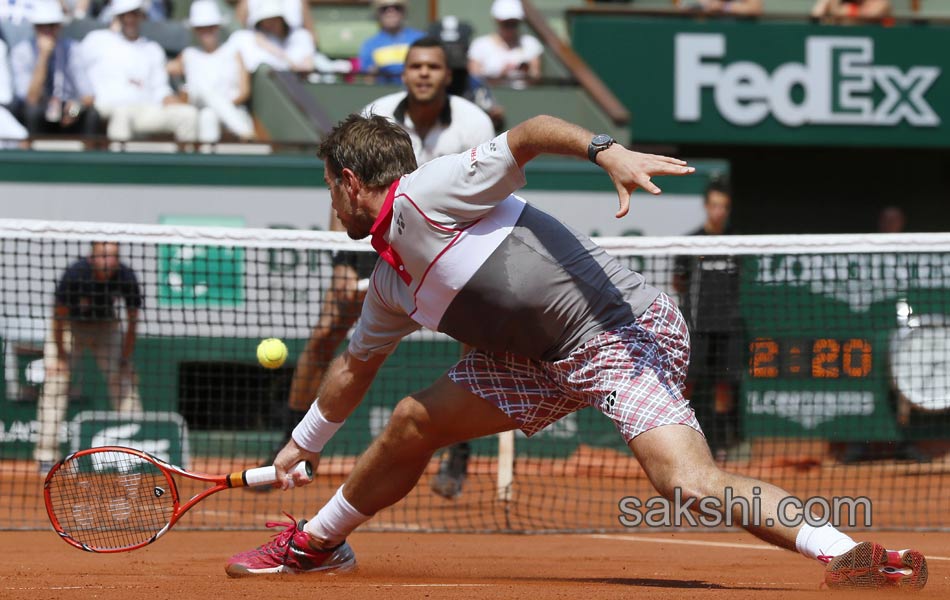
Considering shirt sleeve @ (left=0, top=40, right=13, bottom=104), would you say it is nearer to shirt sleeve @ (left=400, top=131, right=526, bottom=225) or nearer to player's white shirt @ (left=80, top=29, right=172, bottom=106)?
player's white shirt @ (left=80, top=29, right=172, bottom=106)

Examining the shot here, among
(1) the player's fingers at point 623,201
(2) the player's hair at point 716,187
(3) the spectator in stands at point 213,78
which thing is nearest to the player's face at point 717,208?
(2) the player's hair at point 716,187

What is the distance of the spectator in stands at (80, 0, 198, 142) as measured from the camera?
Result: 1061 cm

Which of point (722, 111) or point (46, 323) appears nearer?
point (46, 323)

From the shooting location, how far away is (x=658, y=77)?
12219 mm

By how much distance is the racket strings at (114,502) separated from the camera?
5.20 metres

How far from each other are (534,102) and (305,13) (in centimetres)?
237

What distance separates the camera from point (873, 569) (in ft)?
13.7

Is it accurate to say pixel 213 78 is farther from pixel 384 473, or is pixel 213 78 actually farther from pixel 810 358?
pixel 384 473

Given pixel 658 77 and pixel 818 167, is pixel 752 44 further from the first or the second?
pixel 818 167

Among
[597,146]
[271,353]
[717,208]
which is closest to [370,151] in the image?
[597,146]

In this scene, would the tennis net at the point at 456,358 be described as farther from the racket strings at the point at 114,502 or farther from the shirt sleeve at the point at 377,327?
the shirt sleeve at the point at 377,327

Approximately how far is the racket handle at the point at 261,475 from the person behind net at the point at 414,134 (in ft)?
7.88

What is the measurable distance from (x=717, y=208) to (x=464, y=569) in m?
4.50

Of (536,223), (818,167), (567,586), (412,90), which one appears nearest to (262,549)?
(567,586)
